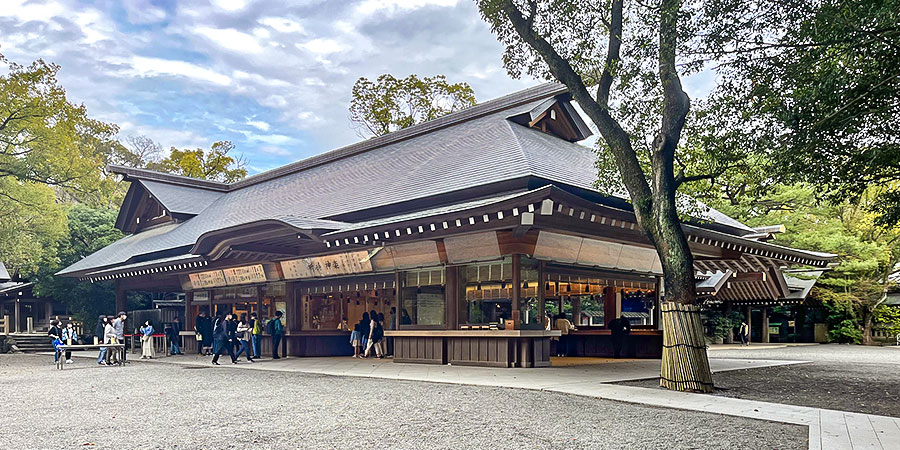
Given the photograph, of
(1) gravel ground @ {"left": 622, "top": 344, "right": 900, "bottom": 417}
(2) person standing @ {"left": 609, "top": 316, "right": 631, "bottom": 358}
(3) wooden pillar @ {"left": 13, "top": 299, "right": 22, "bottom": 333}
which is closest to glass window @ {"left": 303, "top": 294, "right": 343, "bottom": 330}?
(2) person standing @ {"left": 609, "top": 316, "right": 631, "bottom": 358}

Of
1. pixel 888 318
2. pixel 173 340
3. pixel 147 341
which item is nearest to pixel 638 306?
pixel 147 341

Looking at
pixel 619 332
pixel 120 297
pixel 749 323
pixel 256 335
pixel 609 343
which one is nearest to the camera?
pixel 619 332

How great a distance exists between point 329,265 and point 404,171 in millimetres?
3545

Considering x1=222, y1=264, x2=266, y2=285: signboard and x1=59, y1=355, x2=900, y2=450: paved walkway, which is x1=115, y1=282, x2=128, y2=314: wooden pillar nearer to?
x1=222, y1=264, x2=266, y2=285: signboard

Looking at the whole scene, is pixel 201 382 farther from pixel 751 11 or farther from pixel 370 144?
pixel 370 144

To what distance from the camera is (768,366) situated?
1664 centimetres

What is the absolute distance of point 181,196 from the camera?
30000 millimetres

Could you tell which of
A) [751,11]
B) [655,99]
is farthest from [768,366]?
[751,11]

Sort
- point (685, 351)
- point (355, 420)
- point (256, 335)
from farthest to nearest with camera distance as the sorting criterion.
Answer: point (256, 335) < point (685, 351) < point (355, 420)

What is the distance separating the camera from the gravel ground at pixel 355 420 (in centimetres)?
674

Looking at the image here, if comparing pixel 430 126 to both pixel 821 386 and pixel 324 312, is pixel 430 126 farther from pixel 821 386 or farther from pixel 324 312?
pixel 821 386

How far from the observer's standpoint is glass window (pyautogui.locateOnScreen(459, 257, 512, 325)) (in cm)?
1488

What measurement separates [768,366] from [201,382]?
13.0 m

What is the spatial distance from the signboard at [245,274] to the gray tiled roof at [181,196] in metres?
7.48
